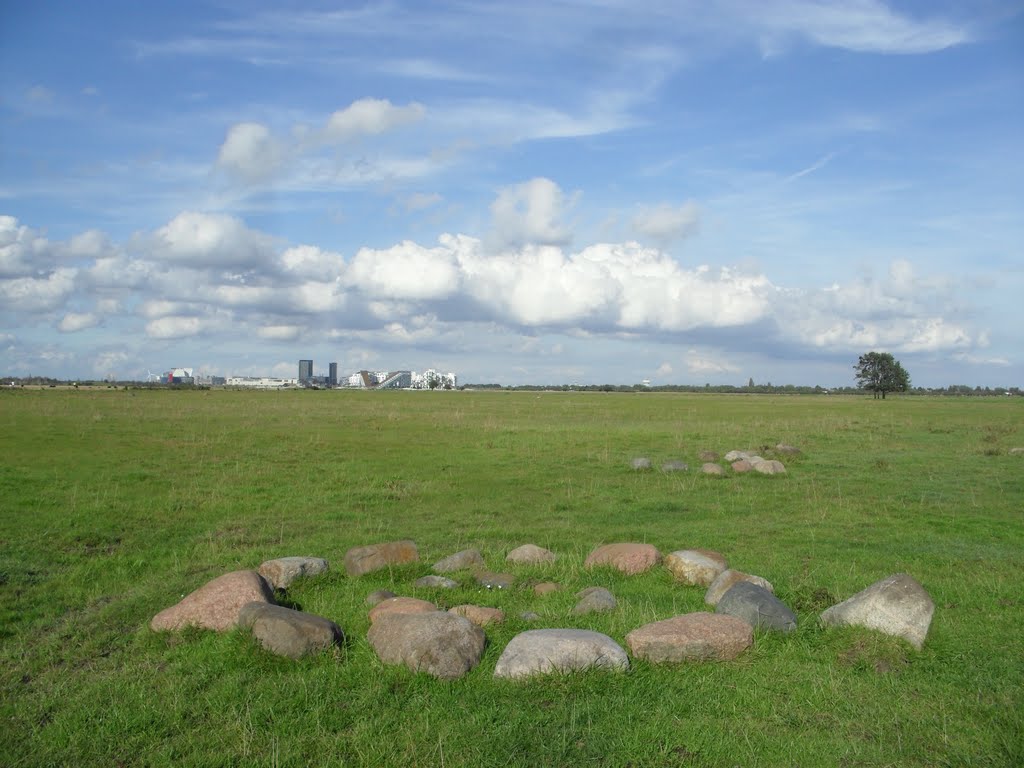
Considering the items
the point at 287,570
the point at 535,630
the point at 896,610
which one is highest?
the point at 896,610

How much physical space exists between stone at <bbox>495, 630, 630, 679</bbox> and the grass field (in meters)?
0.17

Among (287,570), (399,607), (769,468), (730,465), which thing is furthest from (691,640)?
(730,465)

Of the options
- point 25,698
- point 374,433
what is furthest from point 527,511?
point 374,433

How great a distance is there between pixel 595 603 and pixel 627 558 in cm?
274

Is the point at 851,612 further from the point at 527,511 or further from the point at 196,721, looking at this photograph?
the point at 527,511

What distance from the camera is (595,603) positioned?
10086 millimetres

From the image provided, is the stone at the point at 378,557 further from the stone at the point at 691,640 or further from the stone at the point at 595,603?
the stone at the point at 691,640

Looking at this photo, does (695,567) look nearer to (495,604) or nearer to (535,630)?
(495,604)

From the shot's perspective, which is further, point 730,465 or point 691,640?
point 730,465

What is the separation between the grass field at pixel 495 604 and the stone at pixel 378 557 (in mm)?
423

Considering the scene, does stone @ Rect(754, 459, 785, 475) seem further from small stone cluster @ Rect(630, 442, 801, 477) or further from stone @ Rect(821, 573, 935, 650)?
stone @ Rect(821, 573, 935, 650)

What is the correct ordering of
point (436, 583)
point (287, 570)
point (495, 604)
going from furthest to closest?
point (287, 570), point (436, 583), point (495, 604)

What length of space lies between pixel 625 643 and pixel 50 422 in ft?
137

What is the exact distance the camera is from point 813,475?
25.9 m
